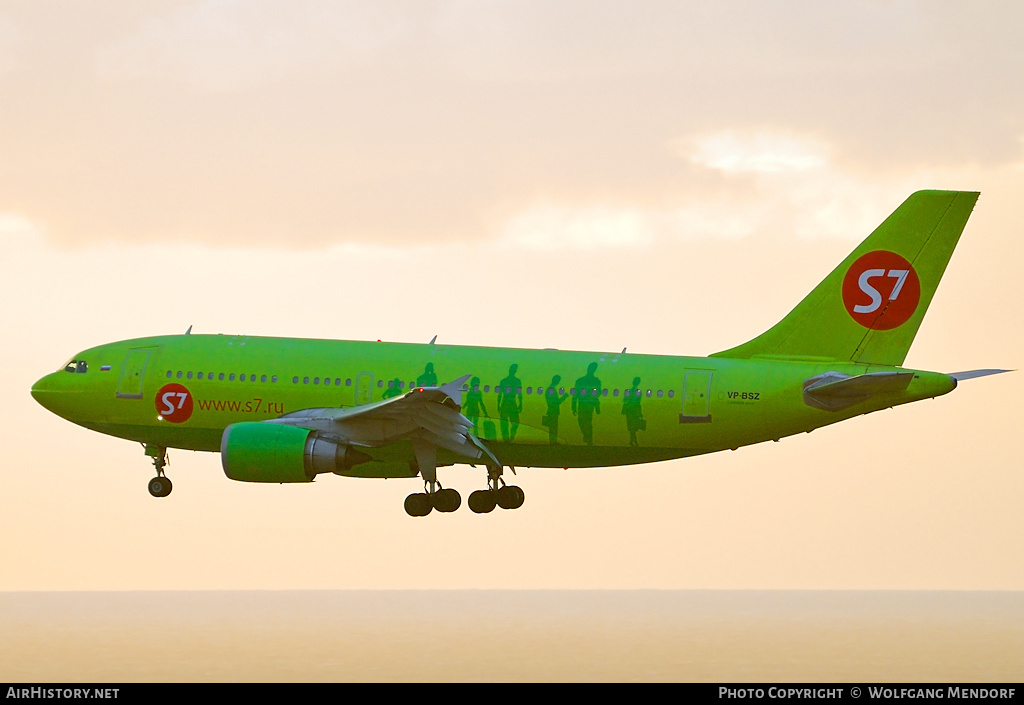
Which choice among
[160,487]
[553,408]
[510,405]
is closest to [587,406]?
[553,408]

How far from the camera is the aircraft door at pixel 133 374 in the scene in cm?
5200

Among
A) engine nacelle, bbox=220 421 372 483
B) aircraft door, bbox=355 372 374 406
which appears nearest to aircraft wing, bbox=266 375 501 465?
aircraft door, bbox=355 372 374 406

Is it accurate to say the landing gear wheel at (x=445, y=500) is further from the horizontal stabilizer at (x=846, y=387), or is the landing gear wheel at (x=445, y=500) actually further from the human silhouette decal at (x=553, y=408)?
the horizontal stabilizer at (x=846, y=387)

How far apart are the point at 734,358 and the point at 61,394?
23397mm

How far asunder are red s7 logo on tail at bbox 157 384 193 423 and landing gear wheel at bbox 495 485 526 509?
10862 mm

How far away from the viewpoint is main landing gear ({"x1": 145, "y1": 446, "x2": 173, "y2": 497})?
53.4 m

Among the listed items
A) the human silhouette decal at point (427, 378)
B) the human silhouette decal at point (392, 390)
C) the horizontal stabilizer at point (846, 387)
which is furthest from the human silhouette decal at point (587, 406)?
the horizontal stabilizer at point (846, 387)

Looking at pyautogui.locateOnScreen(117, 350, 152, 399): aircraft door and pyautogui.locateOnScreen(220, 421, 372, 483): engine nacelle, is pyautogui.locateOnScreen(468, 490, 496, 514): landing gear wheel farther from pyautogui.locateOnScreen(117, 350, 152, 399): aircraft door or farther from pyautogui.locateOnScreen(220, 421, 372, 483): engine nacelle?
pyautogui.locateOnScreen(117, 350, 152, 399): aircraft door

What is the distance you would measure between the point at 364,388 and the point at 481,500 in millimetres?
5748

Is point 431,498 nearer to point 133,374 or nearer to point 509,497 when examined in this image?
point 509,497

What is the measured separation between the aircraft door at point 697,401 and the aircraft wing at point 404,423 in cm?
655

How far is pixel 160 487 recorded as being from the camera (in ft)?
176
